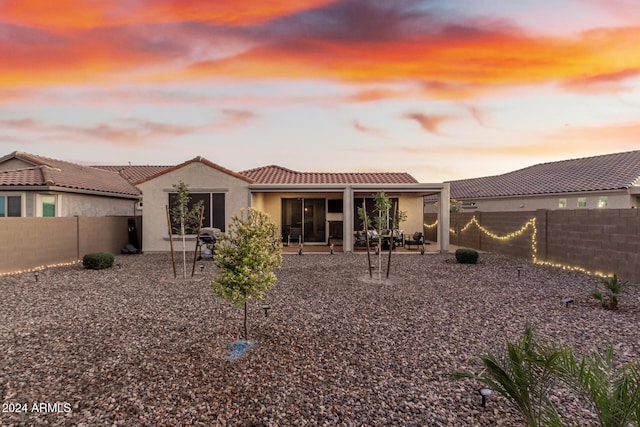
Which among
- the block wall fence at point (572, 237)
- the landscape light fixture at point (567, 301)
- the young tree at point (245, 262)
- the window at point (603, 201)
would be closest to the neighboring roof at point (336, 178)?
the block wall fence at point (572, 237)

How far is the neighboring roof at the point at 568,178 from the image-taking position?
17469 mm

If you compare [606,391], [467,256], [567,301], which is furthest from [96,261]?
[567,301]

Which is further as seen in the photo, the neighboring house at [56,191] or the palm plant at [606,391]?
the neighboring house at [56,191]

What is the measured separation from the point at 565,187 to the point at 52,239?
26639 mm

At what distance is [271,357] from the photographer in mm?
4609

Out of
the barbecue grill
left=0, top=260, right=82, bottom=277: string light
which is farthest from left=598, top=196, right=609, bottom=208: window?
left=0, top=260, right=82, bottom=277: string light

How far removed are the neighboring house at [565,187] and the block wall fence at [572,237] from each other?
6.19 metres

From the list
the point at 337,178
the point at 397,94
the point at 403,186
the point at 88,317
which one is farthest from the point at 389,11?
the point at 88,317

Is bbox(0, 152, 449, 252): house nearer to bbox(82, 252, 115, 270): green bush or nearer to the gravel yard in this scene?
bbox(82, 252, 115, 270): green bush

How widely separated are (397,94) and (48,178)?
1641 centimetres

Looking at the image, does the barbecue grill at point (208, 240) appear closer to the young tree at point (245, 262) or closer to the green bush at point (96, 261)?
the green bush at point (96, 261)

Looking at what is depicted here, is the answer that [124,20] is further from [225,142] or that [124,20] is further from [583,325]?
[583,325]

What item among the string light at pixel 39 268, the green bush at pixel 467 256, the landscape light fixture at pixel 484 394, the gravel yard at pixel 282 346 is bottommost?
the gravel yard at pixel 282 346

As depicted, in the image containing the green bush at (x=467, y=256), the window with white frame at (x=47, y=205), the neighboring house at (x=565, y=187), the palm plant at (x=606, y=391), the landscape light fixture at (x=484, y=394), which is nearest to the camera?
the palm plant at (x=606, y=391)
